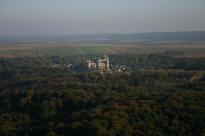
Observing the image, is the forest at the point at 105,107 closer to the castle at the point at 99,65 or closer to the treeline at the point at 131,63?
the treeline at the point at 131,63

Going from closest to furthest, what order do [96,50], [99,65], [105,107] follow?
1. [105,107]
2. [99,65]
3. [96,50]

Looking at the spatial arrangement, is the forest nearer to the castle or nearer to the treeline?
the treeline

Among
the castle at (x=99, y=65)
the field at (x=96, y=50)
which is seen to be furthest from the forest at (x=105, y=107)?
the field at (x=96, y=50)

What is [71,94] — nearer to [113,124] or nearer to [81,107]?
[81,107]

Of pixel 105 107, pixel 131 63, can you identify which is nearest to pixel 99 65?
pixel 131 63

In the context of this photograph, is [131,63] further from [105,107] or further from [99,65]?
[105,107]

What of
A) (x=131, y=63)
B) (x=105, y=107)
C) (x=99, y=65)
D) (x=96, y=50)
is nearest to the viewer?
(x=105, y=107)

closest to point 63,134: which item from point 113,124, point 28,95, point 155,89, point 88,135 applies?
point 88,135

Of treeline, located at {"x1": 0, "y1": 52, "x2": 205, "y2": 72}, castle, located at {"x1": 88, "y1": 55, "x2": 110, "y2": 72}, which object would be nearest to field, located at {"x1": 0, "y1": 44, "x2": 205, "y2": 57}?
treeline, located at {"x1": 0, "y1": 52, "x2": 205, "y2": 72}
